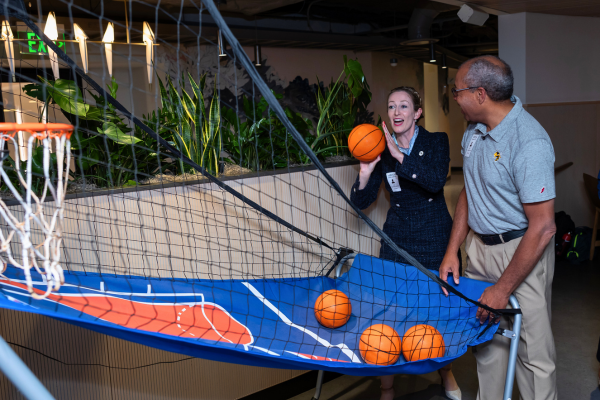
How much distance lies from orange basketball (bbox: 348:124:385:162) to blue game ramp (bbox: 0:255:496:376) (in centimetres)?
46

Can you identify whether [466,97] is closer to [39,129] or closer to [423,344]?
[423,344]

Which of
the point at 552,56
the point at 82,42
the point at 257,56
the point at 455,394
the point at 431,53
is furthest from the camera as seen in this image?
the point at 431,53

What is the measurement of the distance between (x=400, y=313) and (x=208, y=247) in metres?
0.87

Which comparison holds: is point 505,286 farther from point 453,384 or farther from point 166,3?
point 166,3

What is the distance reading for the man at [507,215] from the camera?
1.66m

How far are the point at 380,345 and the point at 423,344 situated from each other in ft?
0.47

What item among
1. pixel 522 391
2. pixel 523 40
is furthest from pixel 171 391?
pixel 523 40

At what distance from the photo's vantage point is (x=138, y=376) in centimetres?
212

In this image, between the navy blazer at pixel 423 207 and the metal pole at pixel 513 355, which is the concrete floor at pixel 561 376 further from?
the metal pole at pixel 513 355

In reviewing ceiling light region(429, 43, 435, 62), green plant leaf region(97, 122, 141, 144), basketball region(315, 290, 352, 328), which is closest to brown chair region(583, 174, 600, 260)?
ceiling light region(429, 43, 435, 62)

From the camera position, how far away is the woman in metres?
2.09

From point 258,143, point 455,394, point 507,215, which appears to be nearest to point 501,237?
point 507,215

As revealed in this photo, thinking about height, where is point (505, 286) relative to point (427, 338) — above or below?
above

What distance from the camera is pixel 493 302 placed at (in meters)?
1.73
